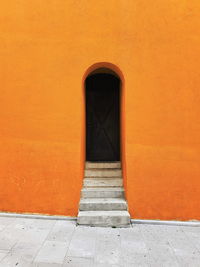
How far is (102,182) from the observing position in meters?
5.00

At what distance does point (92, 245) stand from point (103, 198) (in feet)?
4.50

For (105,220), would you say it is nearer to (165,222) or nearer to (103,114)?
(165,222)

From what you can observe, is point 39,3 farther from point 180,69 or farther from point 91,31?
point 180,69

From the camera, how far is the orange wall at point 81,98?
443cm

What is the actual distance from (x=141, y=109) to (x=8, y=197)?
3.45 m

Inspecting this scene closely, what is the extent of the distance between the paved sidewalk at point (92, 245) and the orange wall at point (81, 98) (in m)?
0.46

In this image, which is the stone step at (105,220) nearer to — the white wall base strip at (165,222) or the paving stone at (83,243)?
the paving stone at (83,243)

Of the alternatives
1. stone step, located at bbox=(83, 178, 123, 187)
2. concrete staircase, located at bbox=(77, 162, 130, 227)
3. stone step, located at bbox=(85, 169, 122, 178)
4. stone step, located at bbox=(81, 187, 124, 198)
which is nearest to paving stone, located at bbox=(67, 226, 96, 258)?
concrete staircase, located at bbox=(77, 162, 130, 227)

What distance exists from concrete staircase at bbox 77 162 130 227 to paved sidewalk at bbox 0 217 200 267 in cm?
18

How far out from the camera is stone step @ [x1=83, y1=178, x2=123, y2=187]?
4.93 m

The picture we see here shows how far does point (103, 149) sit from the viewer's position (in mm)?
6629

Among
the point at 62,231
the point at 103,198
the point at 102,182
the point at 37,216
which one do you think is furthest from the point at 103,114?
the point at 62,231

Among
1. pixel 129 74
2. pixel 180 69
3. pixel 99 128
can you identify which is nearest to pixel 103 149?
pixel 99 128

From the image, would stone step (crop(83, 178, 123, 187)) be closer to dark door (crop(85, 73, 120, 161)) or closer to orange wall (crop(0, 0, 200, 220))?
orange wall (crop(0, 0, 200, 220))
